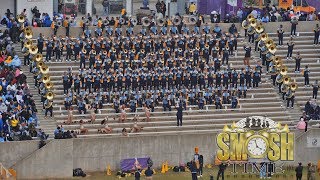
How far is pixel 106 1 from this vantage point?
386 feet

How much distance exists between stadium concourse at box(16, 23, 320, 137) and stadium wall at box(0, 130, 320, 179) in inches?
71.1

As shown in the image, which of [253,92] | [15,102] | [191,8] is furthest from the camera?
[191,8]

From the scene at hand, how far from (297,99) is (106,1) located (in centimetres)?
1515

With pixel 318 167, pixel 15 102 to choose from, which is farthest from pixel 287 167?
pixel 15 102

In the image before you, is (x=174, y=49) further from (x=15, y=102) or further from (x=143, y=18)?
(x=15, y=102)

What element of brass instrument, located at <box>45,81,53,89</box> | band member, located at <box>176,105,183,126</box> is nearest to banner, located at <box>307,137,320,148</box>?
band member, located at <box>176,105,183,126</box>

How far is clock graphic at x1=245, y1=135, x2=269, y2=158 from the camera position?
102 metres

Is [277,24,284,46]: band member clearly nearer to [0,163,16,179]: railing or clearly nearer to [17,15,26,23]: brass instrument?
[17,15,26,23]: brass instrument

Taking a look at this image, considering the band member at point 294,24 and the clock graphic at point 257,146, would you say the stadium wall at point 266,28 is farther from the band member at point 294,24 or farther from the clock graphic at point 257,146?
the clock graphic at point 257,146

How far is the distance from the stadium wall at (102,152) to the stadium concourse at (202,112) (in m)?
1.80

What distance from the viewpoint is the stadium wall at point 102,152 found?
99.4m

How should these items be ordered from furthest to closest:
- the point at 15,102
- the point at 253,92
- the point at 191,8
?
the point at 191,8, the point at 253,92, the point at 15,102

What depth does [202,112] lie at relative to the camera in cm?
10656

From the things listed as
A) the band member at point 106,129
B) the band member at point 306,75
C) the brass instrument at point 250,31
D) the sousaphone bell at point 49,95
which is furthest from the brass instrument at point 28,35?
the band member at point 306,75
